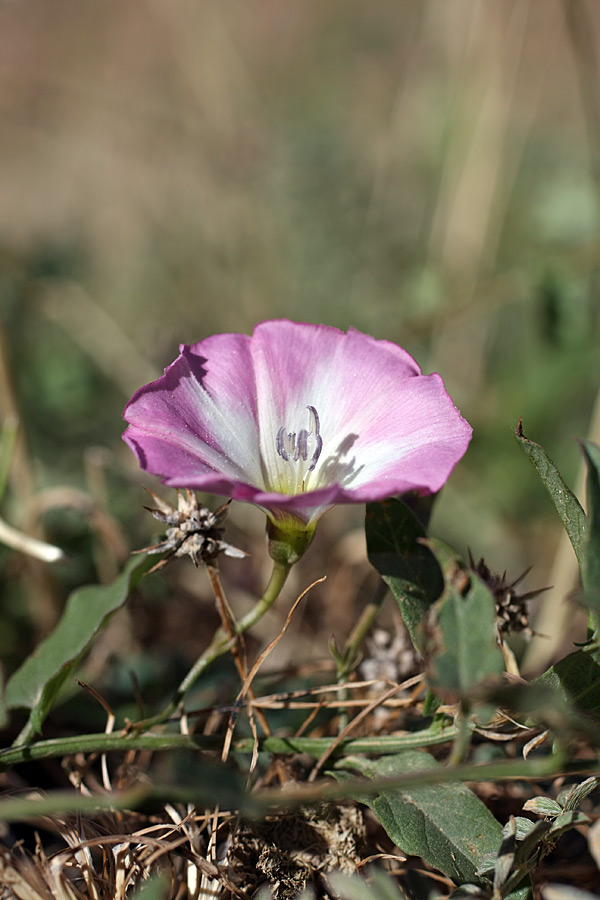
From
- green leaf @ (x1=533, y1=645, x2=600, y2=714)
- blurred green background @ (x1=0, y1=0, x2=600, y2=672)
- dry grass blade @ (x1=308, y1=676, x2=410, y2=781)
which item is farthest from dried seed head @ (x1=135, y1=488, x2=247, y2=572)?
blurred green background @ (x1=0, y1=0, x2=600, y2=672)

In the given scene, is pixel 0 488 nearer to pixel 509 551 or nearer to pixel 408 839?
pixel 408 839

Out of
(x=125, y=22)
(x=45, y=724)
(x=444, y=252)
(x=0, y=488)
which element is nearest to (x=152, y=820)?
(x=45, y=724)

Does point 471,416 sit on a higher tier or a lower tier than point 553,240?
lower

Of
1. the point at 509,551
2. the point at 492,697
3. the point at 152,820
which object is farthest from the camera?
the point at 509,551

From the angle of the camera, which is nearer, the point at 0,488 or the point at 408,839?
the point at 408,839

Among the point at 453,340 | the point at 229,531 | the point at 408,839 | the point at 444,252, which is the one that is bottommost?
the point at 229,531

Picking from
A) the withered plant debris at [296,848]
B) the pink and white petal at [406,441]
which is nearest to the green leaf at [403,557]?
the pink and white petal at [406,441]

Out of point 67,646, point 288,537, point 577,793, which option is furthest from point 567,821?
point 67,646

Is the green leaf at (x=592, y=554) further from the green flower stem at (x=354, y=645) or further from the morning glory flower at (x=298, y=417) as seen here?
the green flower stem at (x=354, y=645)
